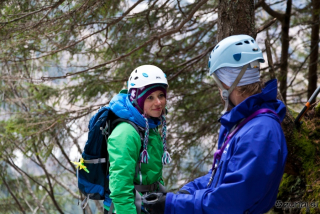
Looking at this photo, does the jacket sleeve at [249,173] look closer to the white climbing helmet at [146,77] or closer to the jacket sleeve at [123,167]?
the jacket sleeve at [123,167]

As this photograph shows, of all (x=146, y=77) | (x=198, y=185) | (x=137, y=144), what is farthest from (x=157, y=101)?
(x=198, y=185)

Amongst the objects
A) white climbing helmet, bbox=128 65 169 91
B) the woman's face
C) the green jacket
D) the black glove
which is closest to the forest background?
white climbing helmet, bbox=128 65 169 91

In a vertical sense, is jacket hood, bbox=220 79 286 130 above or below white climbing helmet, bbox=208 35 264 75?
below

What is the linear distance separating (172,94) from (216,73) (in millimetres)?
4062

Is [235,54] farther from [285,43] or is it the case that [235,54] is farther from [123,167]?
[285,43]

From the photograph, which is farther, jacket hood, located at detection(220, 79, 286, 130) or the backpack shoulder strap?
the backpack shoulder strap

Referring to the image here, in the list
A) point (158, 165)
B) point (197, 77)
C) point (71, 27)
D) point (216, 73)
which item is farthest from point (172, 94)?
point (216, 73)

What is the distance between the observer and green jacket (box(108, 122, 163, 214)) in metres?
2.57

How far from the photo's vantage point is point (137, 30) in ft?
21.2

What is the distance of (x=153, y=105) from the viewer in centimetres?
305

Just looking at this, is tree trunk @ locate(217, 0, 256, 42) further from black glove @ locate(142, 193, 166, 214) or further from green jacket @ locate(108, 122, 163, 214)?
black glove @ locate(142, 193, 166, 214)

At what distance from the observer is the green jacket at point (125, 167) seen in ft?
8.44

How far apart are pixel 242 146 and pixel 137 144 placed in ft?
3.69

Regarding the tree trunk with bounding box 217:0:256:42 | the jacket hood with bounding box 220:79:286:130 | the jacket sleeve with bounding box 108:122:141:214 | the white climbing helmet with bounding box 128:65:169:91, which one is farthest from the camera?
the tree trunk with bounding box 217:0:256:42
